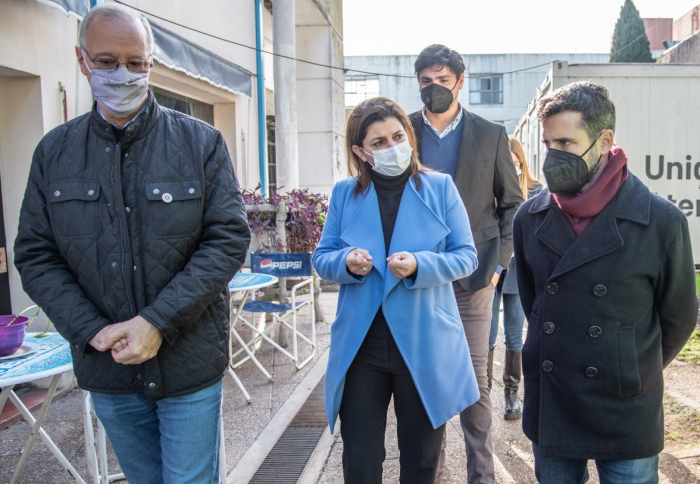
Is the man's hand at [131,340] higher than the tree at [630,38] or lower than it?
lower

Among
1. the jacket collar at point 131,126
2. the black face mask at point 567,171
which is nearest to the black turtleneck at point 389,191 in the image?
the black face mask at point 567,171

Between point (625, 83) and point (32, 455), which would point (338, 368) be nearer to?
point (32, 455)

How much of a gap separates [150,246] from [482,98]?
1488 inches

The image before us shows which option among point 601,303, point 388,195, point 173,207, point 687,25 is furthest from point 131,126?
point 687,25

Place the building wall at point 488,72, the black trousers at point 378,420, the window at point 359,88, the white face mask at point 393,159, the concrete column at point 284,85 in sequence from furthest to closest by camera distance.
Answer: the building wall at point 488,72
the window at point 359,88
the concrete column at point 284,85
the white face mask at point 393,159
the black trousers at point 378,420

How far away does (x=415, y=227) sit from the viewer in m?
2.31

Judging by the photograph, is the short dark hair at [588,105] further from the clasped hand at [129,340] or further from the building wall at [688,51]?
the building wall at [688,51]

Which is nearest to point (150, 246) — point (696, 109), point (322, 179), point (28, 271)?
point (28, 271)

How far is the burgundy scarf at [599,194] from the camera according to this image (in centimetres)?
194

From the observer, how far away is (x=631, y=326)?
1.88 m

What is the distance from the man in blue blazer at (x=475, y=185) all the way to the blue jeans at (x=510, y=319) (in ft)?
4.07

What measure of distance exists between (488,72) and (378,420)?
38.0 meters

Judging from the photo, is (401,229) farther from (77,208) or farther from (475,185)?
(77,208)

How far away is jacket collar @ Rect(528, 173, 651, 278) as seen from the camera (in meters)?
1.89
